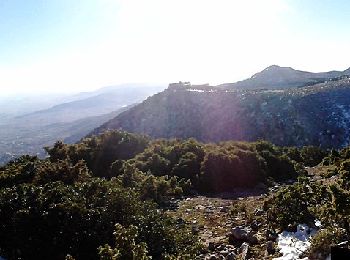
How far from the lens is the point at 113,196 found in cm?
1648

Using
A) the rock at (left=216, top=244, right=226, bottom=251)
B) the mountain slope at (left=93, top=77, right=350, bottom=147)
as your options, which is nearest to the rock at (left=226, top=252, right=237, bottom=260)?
the rock at (left=216, top=244, right=226, bottom=251)

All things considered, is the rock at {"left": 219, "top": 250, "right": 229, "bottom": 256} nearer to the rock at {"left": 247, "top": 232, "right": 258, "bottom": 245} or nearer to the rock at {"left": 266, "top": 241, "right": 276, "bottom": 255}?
the rock at {"left": 247, "top": 232, "right": 258, "bottom": 245}

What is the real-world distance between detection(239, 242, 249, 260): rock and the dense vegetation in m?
1.51

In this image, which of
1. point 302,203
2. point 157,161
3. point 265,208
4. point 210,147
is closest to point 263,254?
point 302,203

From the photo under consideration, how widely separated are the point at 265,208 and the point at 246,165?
11732 millimetres

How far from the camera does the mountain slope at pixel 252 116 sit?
108 meters

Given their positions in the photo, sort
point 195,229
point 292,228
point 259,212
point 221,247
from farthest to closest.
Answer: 1. point 259,212
2. point 195,229
3. point 221,247
4. point 292,228

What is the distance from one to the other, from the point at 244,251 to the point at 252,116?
345 feet

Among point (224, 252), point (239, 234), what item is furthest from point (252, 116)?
point (224, 252)

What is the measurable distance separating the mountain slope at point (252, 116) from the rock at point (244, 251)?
9191 centimetres

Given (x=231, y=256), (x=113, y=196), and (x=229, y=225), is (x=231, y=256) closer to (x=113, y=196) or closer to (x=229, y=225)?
(x=229, y=225)

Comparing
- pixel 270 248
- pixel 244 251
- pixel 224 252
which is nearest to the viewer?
pixel 270 248

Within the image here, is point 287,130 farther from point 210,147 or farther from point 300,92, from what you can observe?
point 210,147

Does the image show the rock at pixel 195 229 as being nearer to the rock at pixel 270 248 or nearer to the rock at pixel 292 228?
the rock at pixel 292 228
